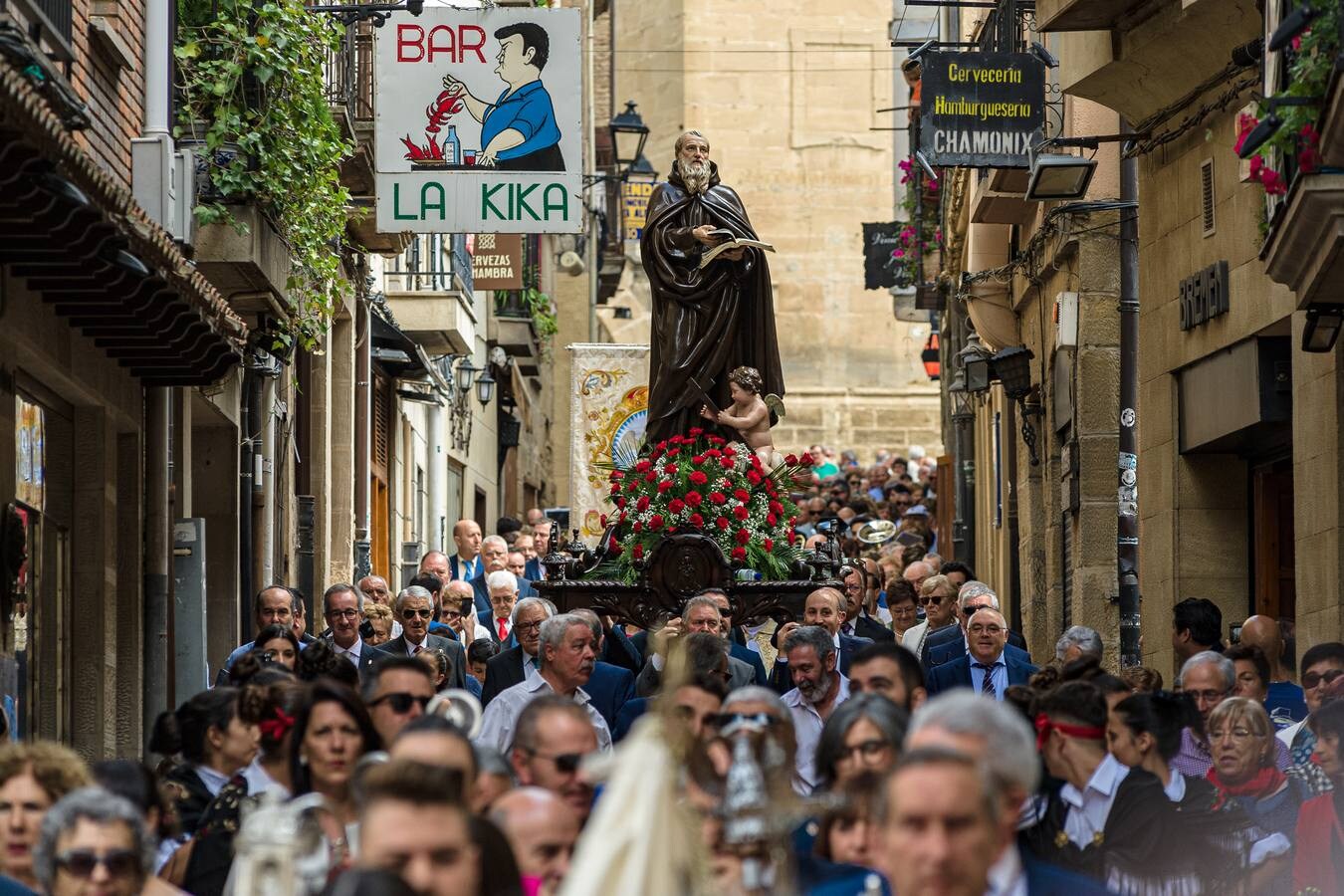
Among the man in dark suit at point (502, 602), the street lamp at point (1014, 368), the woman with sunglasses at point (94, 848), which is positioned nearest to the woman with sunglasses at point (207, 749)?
the woman with sunglasses at point (94, 848)

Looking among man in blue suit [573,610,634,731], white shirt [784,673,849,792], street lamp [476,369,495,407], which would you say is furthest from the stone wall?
white shirt [784,673,849,792]

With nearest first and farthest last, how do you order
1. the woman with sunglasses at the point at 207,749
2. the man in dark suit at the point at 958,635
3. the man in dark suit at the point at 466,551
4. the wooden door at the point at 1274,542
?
the woman with sunglasses at the point at 207,749 < the man in dark suit at the point at 958,635 < the wooden door at the point at 1274,542 < the man in dark suit at the point at 466,551

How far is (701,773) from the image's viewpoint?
17.7 feet

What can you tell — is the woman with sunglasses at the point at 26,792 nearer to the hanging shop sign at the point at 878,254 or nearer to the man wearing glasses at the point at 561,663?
the man wearing glasses at the point at 561,663

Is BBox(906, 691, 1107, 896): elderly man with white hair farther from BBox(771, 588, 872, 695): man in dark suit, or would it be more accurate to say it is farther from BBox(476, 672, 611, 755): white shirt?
BBox(771, 588, 872, 695): man in dark suit

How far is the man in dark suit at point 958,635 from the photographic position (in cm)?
1310

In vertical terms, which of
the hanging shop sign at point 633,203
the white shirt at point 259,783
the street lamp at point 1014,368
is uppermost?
the hanging shop sign at point 633,203

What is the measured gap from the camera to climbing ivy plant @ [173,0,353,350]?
16.2m

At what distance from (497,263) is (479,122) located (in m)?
16.0

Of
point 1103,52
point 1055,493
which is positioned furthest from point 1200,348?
point 1055,493

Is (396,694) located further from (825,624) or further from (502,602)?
(502,602)

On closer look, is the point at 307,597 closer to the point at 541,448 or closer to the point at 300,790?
the point at 300,790

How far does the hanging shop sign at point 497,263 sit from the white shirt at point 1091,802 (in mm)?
A: 25833

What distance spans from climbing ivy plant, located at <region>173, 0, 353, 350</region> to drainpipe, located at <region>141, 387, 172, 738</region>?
1.53 metres
